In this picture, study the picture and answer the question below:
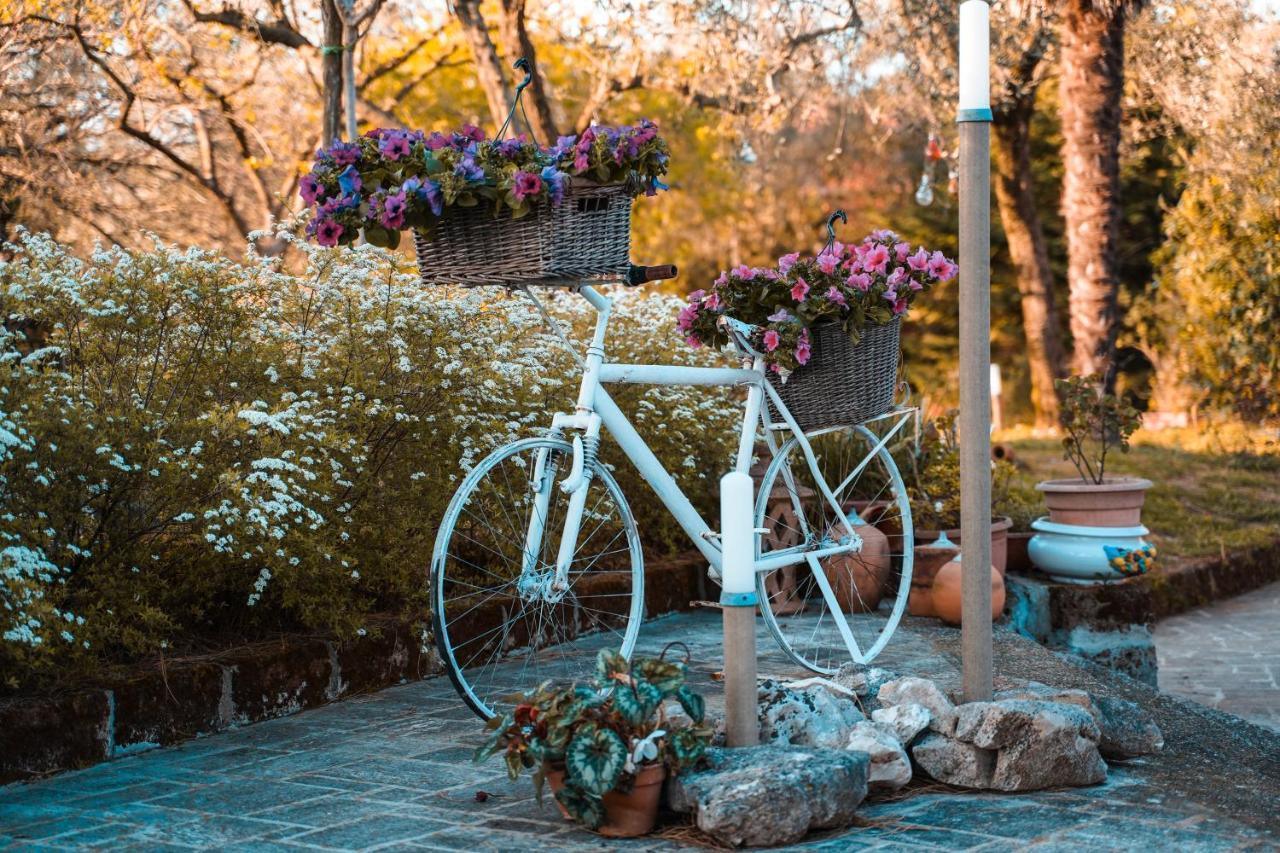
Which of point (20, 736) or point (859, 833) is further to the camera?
point (20, 736)

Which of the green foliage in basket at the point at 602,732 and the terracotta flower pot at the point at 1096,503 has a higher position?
the terracotta flower pot at the point at 1096,503

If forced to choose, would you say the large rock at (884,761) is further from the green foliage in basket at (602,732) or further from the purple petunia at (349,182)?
the purple petunia at (349,182)

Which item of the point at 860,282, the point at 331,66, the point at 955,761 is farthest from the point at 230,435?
the point at 331,66

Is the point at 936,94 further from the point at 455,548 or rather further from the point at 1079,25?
the point at 455,548

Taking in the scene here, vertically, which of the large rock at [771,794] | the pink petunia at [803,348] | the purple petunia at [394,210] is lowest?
the large rock at [771,794]

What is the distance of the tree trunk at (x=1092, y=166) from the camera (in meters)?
11.3

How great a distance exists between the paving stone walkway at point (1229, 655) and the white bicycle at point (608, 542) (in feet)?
5.13

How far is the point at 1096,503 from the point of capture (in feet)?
21.9

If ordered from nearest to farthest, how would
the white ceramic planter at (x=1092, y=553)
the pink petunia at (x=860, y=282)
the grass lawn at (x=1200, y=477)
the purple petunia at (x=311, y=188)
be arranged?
the purple petunia at (x=311, y=188)
the pink petunia at (x=860, y=282)
the white ceramic planter at (x=1092, y=553)
the grass lawn at (x=1200, y=477)

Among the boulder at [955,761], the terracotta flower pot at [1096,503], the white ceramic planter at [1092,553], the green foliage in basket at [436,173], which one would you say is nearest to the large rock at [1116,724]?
the boulder at [955,761]

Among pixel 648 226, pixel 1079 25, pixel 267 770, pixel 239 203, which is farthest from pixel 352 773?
pixel 648 226

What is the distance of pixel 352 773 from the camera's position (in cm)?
361

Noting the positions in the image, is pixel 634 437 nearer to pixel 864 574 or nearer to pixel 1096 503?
pixel 864 574

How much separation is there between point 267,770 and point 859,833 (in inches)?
63.4
